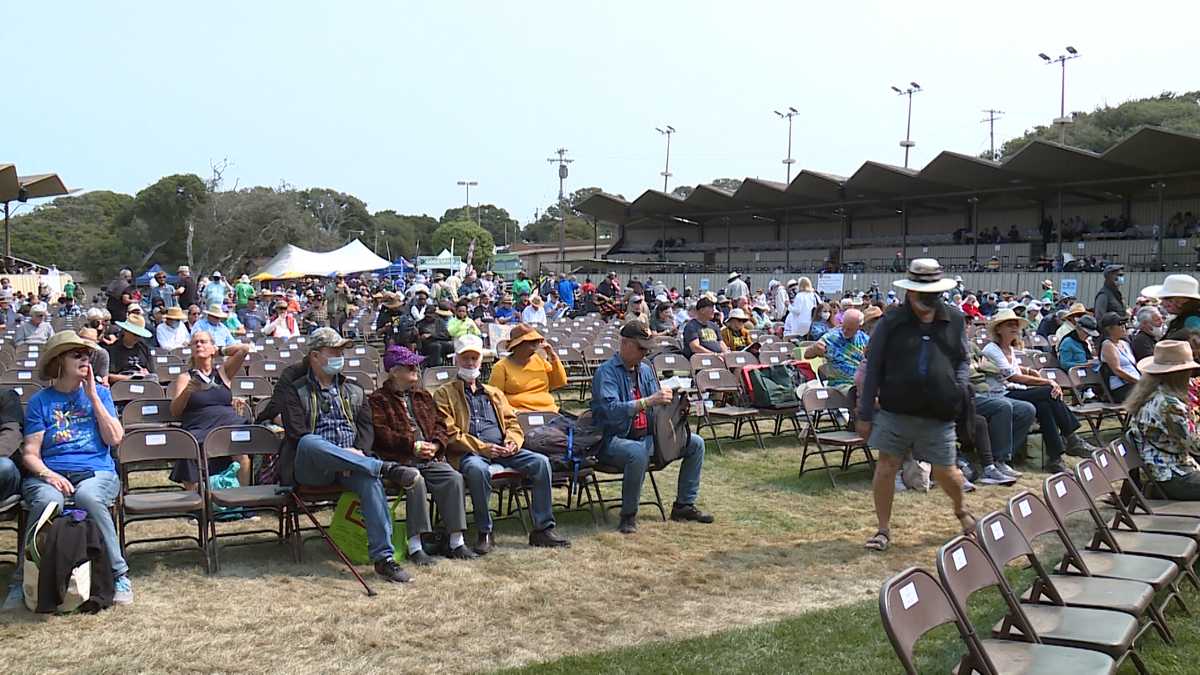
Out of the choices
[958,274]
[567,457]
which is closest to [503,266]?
[958,274]

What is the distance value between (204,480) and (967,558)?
432 cm

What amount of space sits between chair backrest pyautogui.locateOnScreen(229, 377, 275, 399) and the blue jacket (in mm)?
3218

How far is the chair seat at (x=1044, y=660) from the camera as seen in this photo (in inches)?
134

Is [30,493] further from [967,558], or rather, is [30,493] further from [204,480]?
[967,558]

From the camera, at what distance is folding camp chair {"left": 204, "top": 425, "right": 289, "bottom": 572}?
18.9 ft

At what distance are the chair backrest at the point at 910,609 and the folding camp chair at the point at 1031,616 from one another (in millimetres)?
58

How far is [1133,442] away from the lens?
5.94 meters

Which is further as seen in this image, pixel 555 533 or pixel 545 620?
pixel 555 533

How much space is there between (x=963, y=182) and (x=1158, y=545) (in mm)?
34396

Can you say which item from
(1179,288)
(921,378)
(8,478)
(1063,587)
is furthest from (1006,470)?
(8,478)

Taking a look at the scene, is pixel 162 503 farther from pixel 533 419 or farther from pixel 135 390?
pixel 135 390

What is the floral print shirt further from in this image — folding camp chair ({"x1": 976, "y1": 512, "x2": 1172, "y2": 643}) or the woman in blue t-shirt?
the woman in blue t-shirt

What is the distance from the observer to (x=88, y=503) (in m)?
5.09

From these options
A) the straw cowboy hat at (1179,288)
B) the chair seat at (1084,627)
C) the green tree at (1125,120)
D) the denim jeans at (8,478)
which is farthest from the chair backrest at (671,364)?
the green tree at (1125,120)
